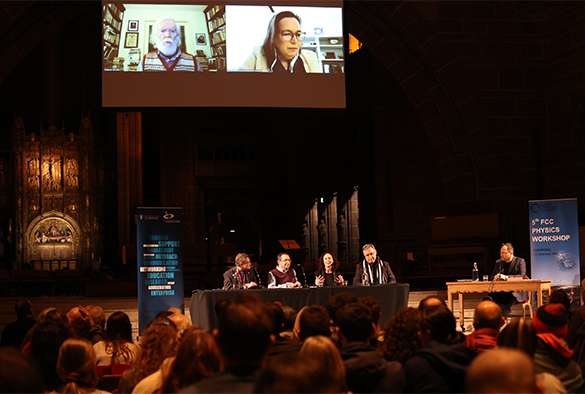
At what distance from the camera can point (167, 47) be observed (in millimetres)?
9945

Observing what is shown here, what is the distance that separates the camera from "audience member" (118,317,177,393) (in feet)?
10.5

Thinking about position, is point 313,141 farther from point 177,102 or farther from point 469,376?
point 469,376

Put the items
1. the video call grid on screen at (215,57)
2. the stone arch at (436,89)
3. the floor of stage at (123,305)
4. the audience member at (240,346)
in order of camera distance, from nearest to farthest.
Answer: the audience member at (240,346) → the video call grid on screen at (215,57) → the floor of stage at (123,305) → the stone arch at (436,89)

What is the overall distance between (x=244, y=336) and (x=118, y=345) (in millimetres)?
2598

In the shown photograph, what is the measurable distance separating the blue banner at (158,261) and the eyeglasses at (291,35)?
2.88 metres

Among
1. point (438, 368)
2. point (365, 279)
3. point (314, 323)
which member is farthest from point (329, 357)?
point (365, 279)

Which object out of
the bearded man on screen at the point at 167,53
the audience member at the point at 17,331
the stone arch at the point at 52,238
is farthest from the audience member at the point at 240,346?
the stone arch at the point at 52,238

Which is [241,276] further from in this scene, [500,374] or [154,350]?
[500,374]

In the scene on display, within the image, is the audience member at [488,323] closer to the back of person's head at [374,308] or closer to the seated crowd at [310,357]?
the seated crowd at [310,357]

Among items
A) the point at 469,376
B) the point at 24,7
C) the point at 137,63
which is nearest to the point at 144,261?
the point at 137,63

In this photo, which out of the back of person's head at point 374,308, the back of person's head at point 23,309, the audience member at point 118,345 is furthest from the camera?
the back of person's head at point 23,309

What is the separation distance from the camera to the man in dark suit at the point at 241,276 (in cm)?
844

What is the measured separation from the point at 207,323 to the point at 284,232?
14827mm

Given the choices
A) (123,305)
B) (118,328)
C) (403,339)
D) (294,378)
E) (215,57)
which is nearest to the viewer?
(294,378)
